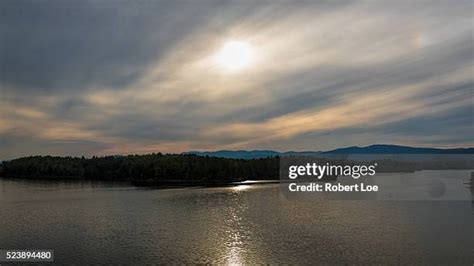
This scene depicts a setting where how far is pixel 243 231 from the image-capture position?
21.6 meters

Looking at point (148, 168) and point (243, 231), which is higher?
point (148, 168)

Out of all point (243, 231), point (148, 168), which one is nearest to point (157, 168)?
point (148, 168)

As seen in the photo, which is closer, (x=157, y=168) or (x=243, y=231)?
(x=243, y=231)

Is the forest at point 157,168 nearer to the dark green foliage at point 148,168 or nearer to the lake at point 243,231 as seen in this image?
the dark green foliage at point 148,168

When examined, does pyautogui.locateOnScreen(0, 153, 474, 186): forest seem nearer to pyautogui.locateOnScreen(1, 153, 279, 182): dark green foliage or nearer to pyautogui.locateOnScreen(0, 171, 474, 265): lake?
pyautogui.locateOnScreen(1, 153, 279, 182): dark green foliage

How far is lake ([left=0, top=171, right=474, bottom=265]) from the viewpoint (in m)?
16.5

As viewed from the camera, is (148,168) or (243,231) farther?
(148,168)

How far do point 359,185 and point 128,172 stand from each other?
35.4 m

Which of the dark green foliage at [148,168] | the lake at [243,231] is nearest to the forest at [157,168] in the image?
the dark green foliage at [148,168]

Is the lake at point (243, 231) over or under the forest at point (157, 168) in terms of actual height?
under

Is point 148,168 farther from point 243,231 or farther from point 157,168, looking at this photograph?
point 243,231

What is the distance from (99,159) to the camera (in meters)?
68.0

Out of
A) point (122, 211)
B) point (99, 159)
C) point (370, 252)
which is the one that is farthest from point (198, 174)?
point (370, 252)

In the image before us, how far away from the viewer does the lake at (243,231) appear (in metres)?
16.5
